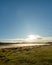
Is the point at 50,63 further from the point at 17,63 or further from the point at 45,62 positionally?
the point at 17,63

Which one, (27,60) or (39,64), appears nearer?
(39,64)

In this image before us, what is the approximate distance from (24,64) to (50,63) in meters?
3.27

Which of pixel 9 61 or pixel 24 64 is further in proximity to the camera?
pixel 9 61

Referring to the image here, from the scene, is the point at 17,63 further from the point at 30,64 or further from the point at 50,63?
the point at 50,63

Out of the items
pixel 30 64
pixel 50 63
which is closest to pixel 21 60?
pixel 30 64

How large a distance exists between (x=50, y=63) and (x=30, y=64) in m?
2.51

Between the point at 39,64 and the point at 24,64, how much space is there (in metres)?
1.88

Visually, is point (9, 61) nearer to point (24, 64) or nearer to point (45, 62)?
point (24, 64)

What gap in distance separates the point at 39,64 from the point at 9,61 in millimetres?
4376

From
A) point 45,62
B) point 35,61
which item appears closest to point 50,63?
point 45,62

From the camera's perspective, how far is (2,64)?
2062 centimetres

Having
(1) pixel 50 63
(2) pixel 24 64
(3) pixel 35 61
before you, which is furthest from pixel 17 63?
(1) pixel 50 63

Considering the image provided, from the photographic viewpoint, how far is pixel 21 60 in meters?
21.7

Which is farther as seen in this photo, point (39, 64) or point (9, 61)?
point (9, 61)
